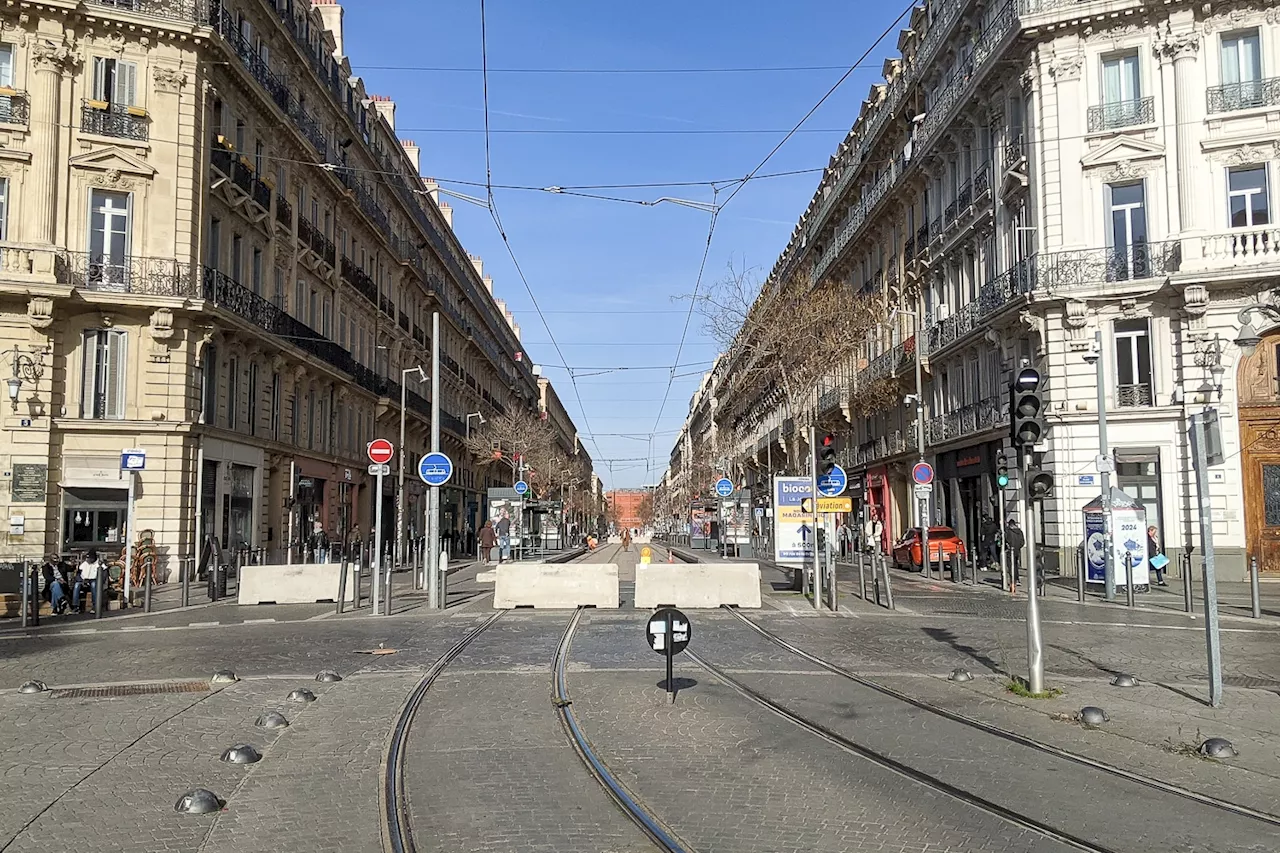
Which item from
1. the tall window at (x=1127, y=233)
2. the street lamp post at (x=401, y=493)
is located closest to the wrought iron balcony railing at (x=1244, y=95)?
the tall window at (x=1127, y=233)

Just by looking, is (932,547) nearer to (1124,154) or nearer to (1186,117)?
(1124,154)

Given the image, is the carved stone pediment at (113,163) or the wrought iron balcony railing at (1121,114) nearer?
the carved stone pediment at (113,163)

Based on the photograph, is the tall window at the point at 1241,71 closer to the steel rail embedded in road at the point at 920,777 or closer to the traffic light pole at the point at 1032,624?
the traffic light pole at the point at 1032,624

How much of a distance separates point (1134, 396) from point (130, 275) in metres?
27.2

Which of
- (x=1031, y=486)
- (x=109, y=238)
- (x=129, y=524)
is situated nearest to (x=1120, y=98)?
(x=1031, y=486)

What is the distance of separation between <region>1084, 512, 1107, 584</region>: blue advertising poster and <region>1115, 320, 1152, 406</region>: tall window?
22.2ft

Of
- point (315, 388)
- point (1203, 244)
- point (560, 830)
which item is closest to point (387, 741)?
point (560, 830)

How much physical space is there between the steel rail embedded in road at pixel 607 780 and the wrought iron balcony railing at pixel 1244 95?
25873 millimetres

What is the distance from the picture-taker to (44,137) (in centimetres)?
2692

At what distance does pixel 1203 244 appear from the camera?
28.2 m

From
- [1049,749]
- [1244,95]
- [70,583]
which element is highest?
Result: [1244,95]

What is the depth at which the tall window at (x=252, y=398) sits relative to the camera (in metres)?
33.3

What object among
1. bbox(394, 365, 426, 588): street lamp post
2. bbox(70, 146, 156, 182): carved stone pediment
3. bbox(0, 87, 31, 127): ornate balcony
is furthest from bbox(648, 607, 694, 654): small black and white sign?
bbox(394, 365, 426, 588): street lamp post

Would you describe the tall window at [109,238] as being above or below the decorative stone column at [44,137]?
below
